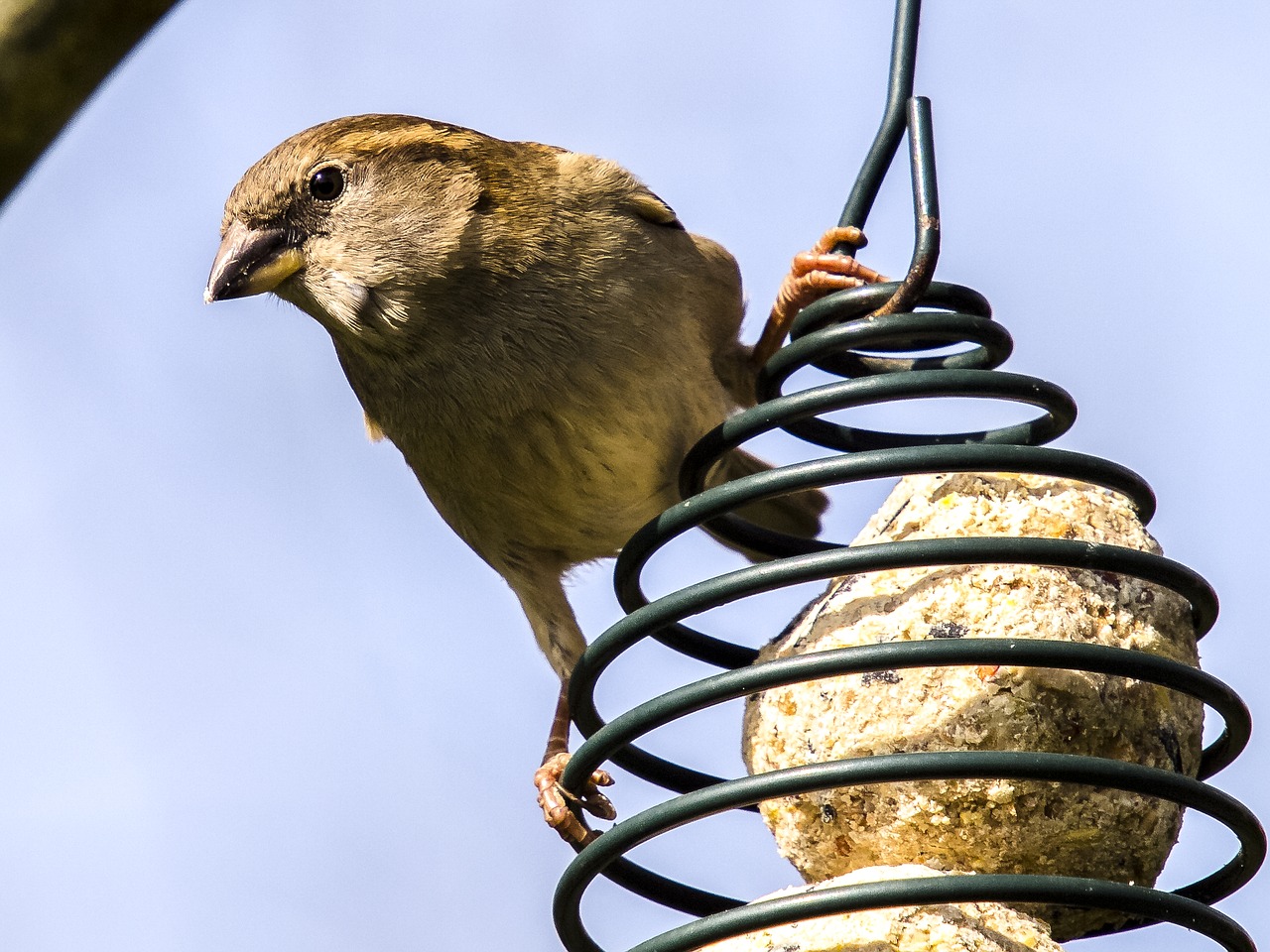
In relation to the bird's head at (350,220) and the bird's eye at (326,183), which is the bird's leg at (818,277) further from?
the bird's eye at (326,183)

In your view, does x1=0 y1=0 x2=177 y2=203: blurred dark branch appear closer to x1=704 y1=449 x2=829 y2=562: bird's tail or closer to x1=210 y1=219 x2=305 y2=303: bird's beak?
x1=210 y1=219 x2=305 y2=303: bird's beak

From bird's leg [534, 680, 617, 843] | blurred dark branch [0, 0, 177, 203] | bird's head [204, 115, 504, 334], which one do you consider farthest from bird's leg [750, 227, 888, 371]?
blurred dark branch [0, 0, 177, 203]

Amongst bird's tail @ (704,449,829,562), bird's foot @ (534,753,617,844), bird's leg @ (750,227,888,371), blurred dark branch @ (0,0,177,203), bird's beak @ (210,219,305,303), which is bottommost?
bird's foot @ (534,753,617,844)

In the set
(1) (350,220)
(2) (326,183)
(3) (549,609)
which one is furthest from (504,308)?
(3) (549,609)

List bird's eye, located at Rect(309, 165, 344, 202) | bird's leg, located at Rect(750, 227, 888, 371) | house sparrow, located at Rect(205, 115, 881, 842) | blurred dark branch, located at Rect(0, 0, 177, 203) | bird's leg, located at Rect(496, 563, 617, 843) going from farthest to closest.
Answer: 1. bird's leg, located at Rect(496, 563, 617, 843)
2. bird's eye, located at Rect(309, 165, 344, 202)
3. house sparrow, located at Rect(205, 115, 881, 842)
4. bird's leg, located at Rect(750, 227, 888, 371)
5. blurred dark branch, located at Rect(0, 0, 177, 203)

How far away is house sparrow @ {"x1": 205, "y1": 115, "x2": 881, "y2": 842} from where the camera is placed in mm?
3463

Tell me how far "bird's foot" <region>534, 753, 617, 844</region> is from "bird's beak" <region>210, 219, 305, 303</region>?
1195 mm

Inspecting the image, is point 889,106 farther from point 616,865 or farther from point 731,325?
point 731,325

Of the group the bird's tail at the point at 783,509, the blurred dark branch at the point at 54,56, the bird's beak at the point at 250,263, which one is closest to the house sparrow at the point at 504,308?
the bird's beak at the point at 250,263

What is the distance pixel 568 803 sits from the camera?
315cm

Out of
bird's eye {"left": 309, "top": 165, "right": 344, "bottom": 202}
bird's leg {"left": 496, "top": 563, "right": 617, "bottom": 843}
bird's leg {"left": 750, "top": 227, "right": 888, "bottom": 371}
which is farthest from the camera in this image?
bird's leg {"left": 496, "top": 563, "right": 617, "bottom": 843}

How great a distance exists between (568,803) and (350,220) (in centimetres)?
139

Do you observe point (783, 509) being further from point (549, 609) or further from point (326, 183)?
point (326, 183)

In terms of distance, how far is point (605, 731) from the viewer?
221 cm
